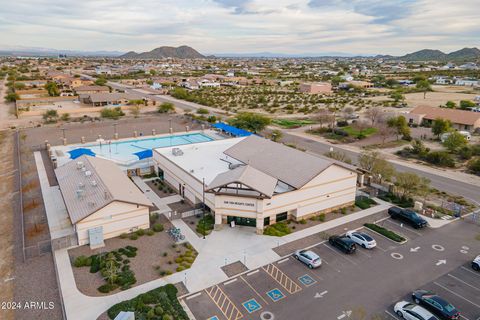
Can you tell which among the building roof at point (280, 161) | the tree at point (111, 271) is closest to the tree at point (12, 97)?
the building roof at point (280, 161)

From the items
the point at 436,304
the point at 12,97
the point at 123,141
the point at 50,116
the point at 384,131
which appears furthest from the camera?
the point at 12,97

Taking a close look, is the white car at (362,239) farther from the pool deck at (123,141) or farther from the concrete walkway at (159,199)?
the pool deck at (123,141)

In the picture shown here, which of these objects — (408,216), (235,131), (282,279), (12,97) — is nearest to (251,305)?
(282,279)

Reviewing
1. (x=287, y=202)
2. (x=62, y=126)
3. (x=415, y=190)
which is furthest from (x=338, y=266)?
(x=62, y=126)

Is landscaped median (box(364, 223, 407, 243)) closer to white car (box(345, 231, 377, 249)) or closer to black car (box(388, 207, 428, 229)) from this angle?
white car (box(345, 231, 377, 249))

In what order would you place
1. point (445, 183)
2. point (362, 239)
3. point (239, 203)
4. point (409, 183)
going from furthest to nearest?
point (445, 183)
point (409, 183)
point (239, 203)
point (362, 239)

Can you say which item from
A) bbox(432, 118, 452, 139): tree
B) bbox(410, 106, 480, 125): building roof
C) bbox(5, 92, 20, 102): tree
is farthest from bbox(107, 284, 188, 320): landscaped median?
bbox(5, 92, 20, 102): tree

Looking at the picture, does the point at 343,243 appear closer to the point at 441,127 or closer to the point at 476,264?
the point at 476,264
